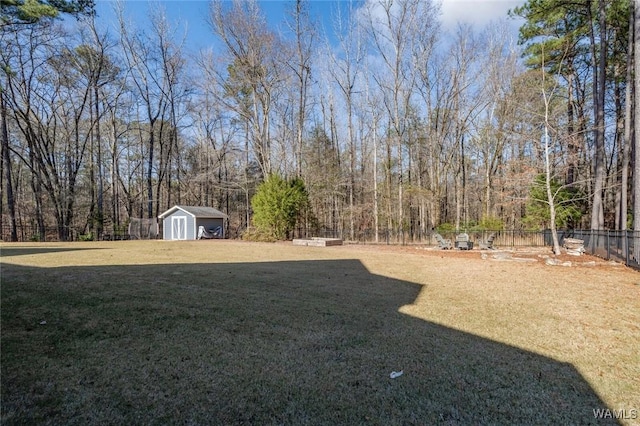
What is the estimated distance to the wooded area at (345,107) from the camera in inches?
623

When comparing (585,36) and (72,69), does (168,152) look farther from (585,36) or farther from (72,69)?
(585,36)

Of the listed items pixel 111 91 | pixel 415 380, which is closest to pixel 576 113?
pixel 415 380

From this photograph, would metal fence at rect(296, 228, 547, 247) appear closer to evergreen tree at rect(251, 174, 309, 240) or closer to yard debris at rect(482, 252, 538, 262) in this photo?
evergreen tree at rect(251, 174, 309, 240)

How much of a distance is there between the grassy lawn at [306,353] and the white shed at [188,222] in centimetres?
1541

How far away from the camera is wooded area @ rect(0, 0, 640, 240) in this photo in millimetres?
15820

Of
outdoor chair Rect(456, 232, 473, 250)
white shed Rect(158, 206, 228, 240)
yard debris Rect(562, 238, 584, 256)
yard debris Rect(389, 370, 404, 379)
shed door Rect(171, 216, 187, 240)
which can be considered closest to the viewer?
yard debris Rect(389, 370, 404, 379)

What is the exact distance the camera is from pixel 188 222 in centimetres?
2083

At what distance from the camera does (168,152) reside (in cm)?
2542

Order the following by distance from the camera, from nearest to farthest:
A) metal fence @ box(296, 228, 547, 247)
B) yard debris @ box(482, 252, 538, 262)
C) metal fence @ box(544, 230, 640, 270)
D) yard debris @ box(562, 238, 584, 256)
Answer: metal fence @ box(544, 230, 640, 270), yard debris @ box(482, 252, 538, 262), yard debris @ box(562, 238, 584, 256), metal fence @ box(296, 228, 547, 247)

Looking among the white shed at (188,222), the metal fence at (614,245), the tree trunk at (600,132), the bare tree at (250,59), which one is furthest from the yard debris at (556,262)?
the white shed at (188,222)

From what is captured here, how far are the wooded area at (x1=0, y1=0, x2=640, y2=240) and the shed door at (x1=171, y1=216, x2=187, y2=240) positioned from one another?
2.99 m

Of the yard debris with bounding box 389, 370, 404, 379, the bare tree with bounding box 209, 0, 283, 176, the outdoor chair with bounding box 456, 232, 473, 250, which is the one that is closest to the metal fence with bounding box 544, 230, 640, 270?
the outdoor chair with bounding box 456, 232, 473, 250

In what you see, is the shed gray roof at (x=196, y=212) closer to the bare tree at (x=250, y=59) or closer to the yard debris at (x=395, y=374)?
the bare tree at (x=250, y=59)

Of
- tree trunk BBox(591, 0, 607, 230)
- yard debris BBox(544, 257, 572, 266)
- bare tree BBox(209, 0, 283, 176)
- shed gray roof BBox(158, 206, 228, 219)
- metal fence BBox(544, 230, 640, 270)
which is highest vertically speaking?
bare tree BBox(209, 0, 283, 176)
